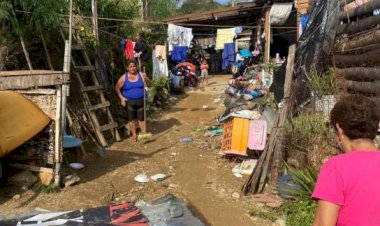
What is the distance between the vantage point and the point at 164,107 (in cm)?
1256

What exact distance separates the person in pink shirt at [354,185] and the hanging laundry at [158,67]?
1193cm

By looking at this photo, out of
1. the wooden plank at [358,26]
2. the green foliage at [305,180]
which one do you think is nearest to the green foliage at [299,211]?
the green foliage at [305,180]

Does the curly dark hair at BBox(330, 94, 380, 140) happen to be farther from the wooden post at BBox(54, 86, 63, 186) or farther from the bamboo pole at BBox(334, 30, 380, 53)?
the wooden post at BBox(54, 86, 63, 186)

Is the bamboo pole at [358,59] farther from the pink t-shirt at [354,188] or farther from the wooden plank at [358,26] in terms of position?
the pink t-shirt at [354,188]

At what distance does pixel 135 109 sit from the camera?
8.92 meters

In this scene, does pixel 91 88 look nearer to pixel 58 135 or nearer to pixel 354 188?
pixel 58 135

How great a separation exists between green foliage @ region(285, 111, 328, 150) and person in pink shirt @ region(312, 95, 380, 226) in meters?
3.78

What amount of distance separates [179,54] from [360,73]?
11.8 metres

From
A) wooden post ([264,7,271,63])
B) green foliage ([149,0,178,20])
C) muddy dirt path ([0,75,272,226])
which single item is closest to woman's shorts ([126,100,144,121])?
muddy dirt path ([0,75,272,226])

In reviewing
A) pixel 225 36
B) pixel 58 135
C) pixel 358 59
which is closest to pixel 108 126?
pixel 58 135

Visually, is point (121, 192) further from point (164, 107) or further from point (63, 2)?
point (164, 107)

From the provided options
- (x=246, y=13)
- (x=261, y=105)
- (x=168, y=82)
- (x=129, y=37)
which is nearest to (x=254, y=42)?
(x=246, y=13)

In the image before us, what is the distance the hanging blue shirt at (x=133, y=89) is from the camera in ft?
28.3

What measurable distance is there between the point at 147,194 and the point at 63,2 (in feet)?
13.3
